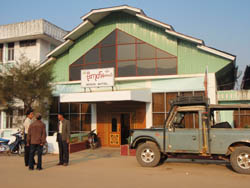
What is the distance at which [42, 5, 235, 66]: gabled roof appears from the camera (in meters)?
14.6

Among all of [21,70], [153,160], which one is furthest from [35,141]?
[21,70]

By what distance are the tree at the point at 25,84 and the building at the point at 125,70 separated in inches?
48.5

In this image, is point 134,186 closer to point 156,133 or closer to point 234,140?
point 156,133

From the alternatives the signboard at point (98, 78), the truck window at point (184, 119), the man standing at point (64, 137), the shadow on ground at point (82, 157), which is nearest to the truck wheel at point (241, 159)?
the truck window at point (184, 119)

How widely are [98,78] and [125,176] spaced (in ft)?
27.9

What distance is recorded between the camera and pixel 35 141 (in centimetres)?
866

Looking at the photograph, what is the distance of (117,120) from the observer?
1678 centimetres

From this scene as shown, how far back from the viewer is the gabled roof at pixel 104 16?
1459 cm

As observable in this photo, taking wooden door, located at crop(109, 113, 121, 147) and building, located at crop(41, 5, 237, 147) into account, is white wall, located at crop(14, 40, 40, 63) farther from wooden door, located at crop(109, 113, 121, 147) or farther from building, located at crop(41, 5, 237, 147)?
wooden door, located at crop(109, 113, 121, 147)

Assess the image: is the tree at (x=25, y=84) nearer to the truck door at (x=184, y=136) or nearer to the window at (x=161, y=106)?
the window at (x=161, y=106)

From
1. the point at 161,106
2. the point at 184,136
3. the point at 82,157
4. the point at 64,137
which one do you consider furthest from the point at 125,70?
the point at 184,136

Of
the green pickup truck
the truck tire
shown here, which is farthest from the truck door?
the truck tire

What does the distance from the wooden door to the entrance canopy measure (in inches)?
102

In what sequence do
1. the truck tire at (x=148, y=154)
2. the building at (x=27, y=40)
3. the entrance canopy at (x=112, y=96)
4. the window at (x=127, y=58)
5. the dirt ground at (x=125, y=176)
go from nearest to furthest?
1. the dirt ground at (x=125, y=176)
2. the truck tire at (x=148, y=154)
3. the entrance canopy at (x=112, y=96)
4. the window at (x=127, y=58)
5. the building at (x=27, y=40)
